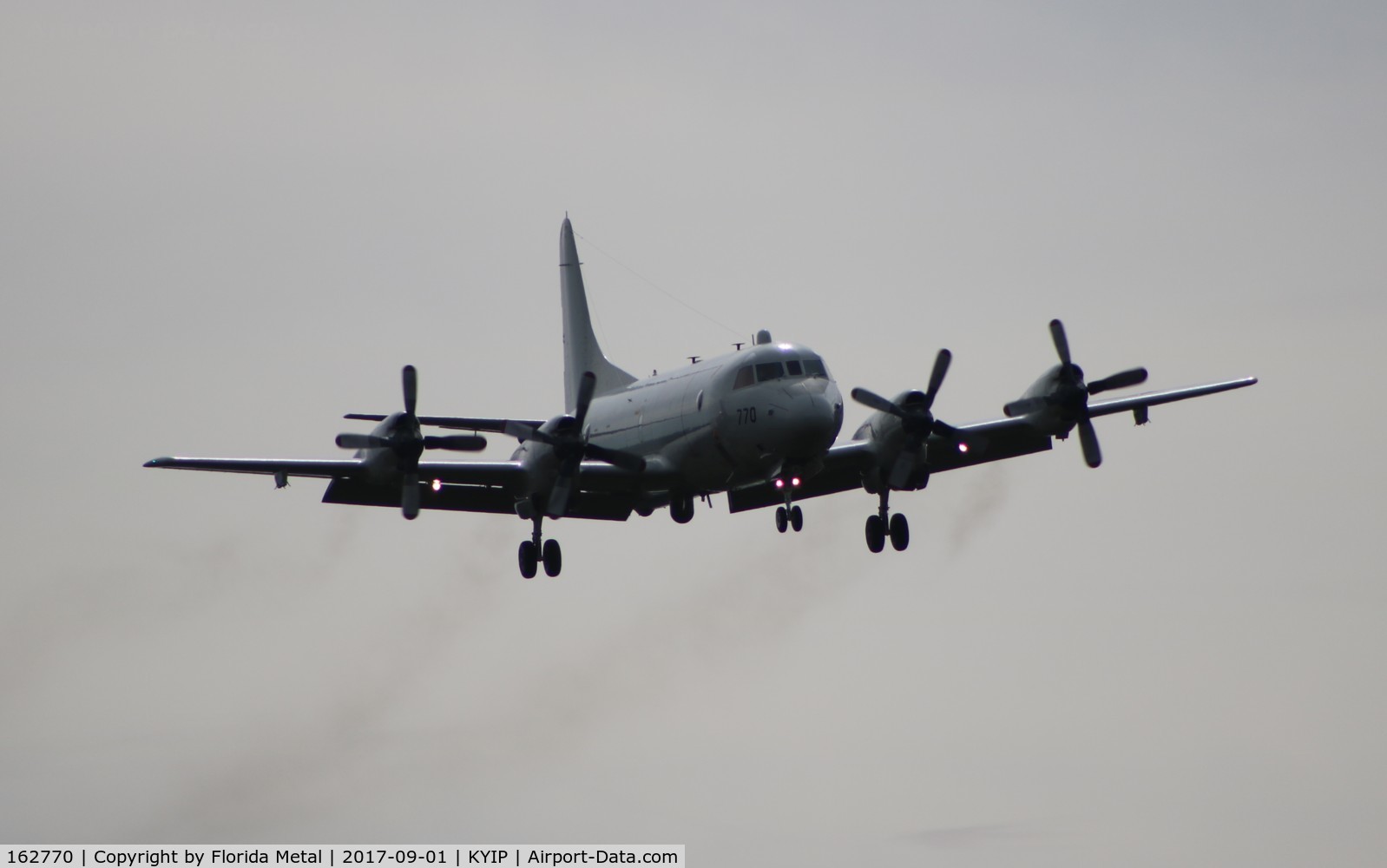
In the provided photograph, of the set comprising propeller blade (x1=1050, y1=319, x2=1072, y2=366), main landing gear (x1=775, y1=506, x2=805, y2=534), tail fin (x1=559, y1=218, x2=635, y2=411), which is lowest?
main landing gear (x1=775, y1=506, x2=805, y2=534)

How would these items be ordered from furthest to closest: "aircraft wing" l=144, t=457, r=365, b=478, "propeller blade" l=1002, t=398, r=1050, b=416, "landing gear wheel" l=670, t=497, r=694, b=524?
"landing gear wheel" l=670, t=497, r=694, b=524 < "propeller blade" l=1002, t=398, r=1050, b=416 < "aircraft wing" l=144, t=457, r=365, b=478

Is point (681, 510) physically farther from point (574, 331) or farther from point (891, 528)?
point (574, 331)

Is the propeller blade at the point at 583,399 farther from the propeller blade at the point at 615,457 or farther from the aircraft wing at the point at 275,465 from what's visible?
the aircraft wing at the point at 275,465

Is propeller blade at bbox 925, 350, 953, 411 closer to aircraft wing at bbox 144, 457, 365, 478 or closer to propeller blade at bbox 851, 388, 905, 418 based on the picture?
propeller blade at bbox 851, 388, 905, 418

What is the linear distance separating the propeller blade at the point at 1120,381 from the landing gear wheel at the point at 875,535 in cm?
574

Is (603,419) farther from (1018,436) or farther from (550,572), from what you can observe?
(1018,436)

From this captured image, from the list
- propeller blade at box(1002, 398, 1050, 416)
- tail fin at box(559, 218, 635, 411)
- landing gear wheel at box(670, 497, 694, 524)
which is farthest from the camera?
tail fin at box(559, 218, 635, 411)

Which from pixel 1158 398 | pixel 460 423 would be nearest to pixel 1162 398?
pixel 1158 398

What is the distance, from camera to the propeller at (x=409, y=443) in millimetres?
36844

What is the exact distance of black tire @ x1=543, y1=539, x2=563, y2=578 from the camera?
40.9 m

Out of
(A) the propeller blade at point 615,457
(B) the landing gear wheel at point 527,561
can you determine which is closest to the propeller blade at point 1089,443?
(A) the propeller blade at point 615,457

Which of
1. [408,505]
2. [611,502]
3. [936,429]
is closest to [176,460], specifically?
[408,505]

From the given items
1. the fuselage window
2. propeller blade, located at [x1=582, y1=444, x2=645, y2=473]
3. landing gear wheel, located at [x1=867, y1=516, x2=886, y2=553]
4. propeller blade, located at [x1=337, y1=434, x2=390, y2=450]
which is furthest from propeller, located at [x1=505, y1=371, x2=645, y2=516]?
landing gear wheel, located at [x1=867, y1=516, x2=886, y2=553]

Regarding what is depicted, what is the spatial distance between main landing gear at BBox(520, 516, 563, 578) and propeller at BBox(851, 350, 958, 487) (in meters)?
7.95
